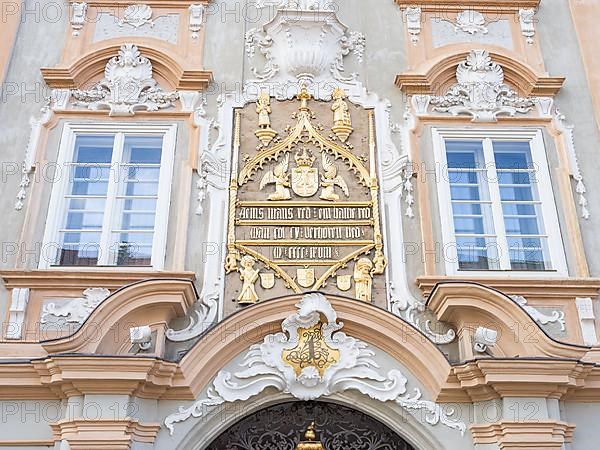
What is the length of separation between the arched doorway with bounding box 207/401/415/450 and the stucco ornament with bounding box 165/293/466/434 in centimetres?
37

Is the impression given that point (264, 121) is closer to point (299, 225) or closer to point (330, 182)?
point (330, 182)

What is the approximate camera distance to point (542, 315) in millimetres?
7336

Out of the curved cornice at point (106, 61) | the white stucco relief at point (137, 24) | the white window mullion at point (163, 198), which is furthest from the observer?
the white stucco relief at point (137, 24)

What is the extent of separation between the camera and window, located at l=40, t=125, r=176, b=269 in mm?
7656

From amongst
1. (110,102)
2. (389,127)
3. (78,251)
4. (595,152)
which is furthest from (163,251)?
(595,152)

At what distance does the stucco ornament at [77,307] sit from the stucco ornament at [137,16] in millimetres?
3592

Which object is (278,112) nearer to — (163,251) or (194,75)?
(194,75)

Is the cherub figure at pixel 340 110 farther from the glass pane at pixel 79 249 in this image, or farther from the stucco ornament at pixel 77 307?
the stucco ornament at pixel 77 307

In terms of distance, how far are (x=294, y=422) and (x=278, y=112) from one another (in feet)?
11.4

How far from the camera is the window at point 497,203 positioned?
7.72 meters

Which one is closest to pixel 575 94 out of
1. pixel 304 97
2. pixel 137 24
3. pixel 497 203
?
pixel 497 203

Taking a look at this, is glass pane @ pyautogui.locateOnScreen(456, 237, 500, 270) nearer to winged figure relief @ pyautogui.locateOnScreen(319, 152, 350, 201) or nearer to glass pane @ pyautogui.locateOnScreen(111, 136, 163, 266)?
winged figure relief @ pyautogui.locateOnScreen(319, 152, 350, 201)

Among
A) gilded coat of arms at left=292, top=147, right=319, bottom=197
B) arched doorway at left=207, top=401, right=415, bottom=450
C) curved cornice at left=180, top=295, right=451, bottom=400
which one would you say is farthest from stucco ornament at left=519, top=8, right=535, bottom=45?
arched doorway at left=207, top=401, right=415, bottom=450

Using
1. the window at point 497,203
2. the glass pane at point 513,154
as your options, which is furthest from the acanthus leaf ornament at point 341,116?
the glass pane at point 513,154
